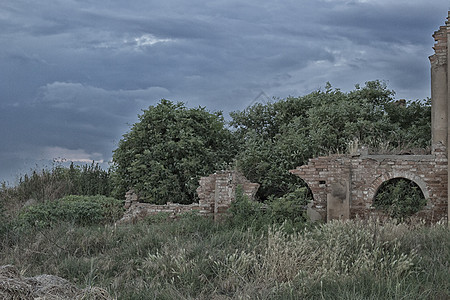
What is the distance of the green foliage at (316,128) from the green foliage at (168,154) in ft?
5.00

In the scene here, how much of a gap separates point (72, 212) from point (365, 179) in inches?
375

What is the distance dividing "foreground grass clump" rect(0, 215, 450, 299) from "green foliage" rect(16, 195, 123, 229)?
3.00m

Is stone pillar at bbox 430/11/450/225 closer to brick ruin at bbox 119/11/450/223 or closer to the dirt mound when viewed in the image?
brick ruin at bbox 119/11/450/223

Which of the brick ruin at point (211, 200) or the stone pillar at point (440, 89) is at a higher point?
the stone pillar at point (440, 89)

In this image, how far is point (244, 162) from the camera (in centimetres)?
1842

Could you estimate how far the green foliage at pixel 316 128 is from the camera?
59.6ft

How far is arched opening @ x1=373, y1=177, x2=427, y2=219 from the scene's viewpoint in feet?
46.9

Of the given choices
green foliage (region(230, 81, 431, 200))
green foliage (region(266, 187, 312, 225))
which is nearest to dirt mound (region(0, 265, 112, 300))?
green foliage (region(266, 187, 312, 225))

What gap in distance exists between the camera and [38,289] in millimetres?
5477

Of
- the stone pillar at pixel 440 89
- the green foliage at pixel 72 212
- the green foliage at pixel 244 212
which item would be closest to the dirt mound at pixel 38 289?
the green foliage at pixel 244 212

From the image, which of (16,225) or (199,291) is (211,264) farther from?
(16,225)

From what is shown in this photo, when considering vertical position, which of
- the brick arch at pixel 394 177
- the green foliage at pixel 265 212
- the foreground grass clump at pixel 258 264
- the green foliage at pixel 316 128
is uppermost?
the green foliage at pixel 316 128

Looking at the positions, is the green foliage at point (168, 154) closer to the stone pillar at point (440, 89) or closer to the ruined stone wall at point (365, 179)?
the ruined stone wall at point (365, 179)

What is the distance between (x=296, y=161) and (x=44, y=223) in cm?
937
